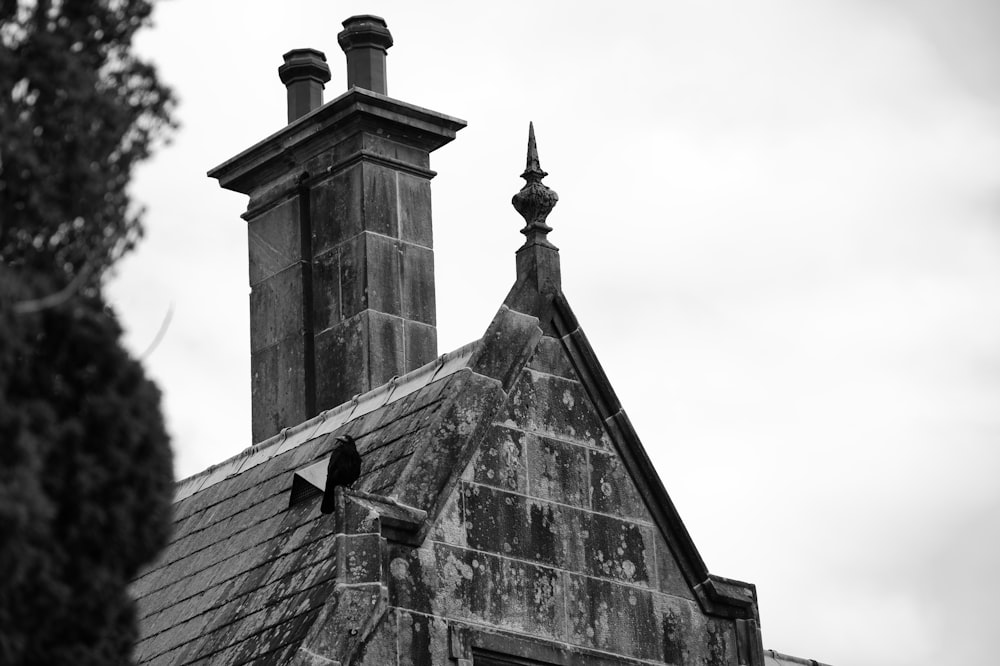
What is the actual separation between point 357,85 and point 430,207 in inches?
54.9

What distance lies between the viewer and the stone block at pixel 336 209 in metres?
23.0

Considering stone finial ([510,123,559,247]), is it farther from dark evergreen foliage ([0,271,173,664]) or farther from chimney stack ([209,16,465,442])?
dark evergreen foliage ([0,271,173,664])

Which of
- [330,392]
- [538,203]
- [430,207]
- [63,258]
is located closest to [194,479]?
A: [330,392]

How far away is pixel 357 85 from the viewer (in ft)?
78.2

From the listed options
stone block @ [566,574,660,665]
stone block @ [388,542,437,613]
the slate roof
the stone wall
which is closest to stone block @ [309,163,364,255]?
the slate roof

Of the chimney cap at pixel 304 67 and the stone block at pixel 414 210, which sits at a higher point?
the chimney cap at pixel 304 67

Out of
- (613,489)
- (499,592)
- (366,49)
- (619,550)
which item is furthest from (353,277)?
(499,592)

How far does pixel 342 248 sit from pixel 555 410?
4.80 meters

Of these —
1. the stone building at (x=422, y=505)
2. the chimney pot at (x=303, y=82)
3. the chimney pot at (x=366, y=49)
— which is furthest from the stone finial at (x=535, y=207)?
the chimney pot at (x=303, y=82)

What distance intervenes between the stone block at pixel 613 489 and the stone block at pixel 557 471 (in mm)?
89

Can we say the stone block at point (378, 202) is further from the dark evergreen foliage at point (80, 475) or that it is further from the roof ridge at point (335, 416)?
the dark evergreen foliage at point (80, 475)

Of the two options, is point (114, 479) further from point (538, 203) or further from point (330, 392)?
point (330, 392)

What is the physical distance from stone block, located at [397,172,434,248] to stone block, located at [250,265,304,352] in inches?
45.0

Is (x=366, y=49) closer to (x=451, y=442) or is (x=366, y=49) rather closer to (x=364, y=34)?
(x=364, y=34)
